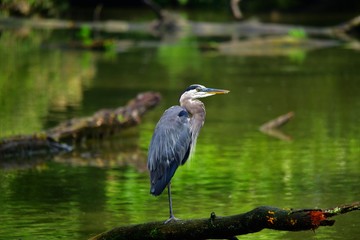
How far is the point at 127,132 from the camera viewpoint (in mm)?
15242

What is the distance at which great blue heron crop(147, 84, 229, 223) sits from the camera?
317 inches

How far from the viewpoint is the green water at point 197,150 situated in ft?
33.5

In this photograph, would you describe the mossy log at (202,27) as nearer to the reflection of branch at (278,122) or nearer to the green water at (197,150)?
the green water at (197,150)

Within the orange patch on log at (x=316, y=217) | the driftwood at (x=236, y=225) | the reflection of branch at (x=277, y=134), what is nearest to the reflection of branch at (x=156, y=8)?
the reflection of branch at (x=277, y=134)

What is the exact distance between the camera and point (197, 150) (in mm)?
13797

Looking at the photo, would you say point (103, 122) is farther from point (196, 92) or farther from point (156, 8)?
point (156, 8)

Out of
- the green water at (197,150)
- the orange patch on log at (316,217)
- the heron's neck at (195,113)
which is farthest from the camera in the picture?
the green water at (197,150)

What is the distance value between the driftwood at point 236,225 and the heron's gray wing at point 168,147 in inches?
24.8

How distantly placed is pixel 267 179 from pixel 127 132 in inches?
148

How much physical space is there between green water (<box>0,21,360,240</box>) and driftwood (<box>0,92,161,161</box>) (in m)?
0.17

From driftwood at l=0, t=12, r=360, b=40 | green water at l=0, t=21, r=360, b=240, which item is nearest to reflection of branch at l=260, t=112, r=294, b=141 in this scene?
green water at l=0, t=21, r=360, b=240

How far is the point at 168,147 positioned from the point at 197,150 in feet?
18.5

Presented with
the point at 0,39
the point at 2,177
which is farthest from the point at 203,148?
the point at 0,39

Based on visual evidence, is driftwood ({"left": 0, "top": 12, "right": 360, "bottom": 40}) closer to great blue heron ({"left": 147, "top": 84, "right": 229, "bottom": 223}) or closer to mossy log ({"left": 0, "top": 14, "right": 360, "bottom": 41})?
mossy log ({"left": 0, "top": 14, "right": 360, "bottom": 41})
